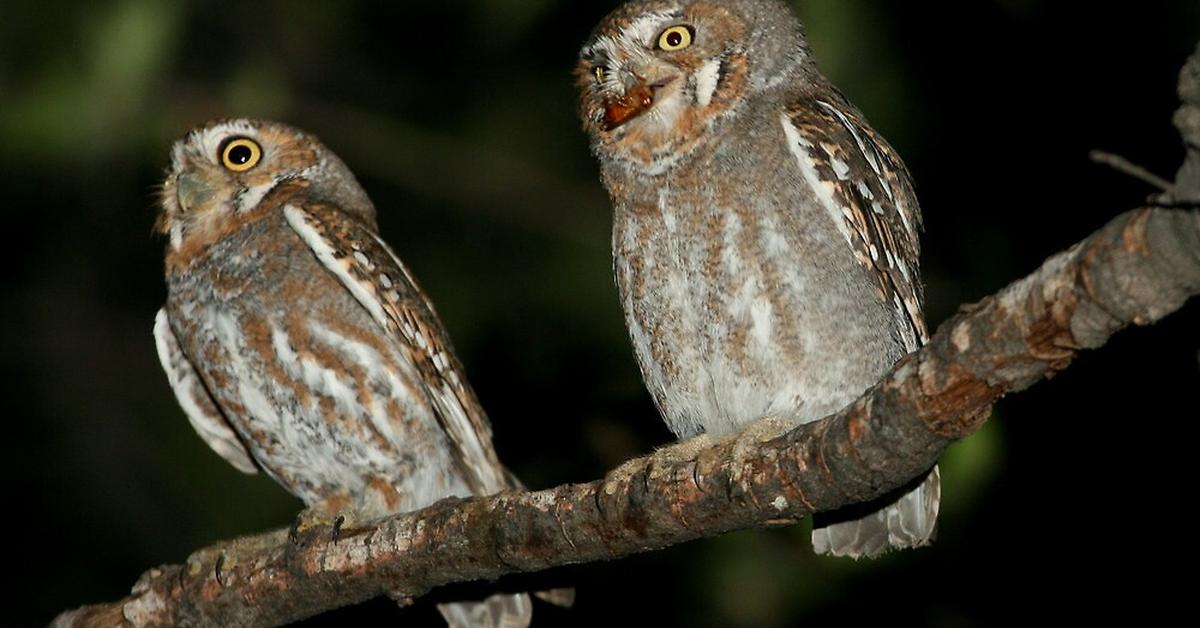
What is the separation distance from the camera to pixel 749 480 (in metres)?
4.10

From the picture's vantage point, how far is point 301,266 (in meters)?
5.84

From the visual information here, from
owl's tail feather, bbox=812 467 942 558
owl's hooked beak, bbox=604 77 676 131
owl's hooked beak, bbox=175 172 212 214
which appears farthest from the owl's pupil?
owl's tail feather, bbox=812 467 942 558

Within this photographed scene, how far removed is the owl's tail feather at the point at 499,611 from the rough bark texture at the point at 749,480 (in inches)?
31.4

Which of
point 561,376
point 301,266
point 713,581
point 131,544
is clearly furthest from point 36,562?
point 301,266

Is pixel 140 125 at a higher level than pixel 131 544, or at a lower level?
higher

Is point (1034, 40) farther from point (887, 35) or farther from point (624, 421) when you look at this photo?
point (624, 421)

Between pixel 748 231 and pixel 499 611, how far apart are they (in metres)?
1.95

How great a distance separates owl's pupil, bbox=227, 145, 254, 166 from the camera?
20.1 feet

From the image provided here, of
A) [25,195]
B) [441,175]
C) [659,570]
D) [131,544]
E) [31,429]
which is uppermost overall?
[25,195]

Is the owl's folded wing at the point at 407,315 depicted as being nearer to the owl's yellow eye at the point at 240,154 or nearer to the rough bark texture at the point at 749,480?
the owl's yellow eye at the point at 240,154

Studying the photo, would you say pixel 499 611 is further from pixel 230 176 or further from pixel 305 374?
pixel 230 176

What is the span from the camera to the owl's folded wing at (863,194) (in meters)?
4.89

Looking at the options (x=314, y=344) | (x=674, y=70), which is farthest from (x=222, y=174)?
(x=674, y=70)

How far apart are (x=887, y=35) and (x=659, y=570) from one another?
3461mm
